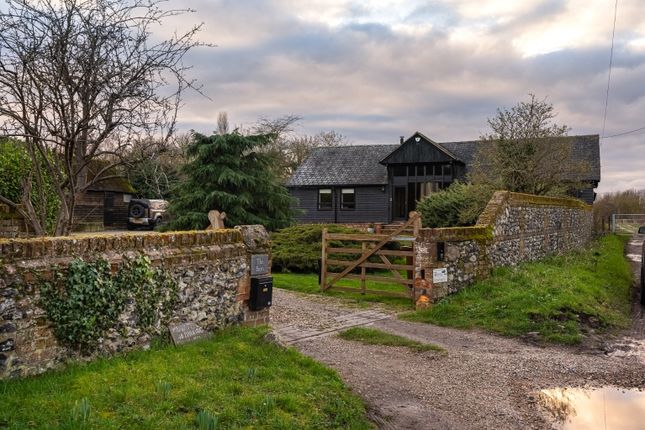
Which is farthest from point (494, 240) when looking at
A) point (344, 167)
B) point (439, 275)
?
point (344, 167)

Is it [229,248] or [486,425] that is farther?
[229,248]

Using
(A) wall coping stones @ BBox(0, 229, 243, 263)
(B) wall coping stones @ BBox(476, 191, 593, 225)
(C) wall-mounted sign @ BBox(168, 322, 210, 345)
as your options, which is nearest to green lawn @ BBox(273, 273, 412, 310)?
(B) wall coping stones @ BBox(476, 191, 593, 225)

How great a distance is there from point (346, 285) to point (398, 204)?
19.4 metres

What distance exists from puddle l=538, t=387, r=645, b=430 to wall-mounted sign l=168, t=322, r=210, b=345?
4240 mm

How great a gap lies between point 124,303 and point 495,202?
35.4 feet

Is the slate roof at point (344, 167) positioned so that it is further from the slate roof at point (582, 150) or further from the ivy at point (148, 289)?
the ivy at point (148, 289)

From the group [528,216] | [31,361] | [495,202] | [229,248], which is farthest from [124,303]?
[528,216]

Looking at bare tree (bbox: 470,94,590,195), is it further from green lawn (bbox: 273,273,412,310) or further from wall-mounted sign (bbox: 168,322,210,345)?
wall-mounted sign (bbox: 168,322,210,345)

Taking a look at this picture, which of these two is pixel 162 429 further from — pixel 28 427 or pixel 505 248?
pixel 505 248

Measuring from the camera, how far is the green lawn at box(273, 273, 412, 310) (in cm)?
1268

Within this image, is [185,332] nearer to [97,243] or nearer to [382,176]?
[97,243]

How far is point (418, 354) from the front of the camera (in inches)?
324

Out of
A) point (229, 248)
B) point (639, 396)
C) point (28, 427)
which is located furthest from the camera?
point (229, 248)

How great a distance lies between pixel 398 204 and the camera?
1346 inches
